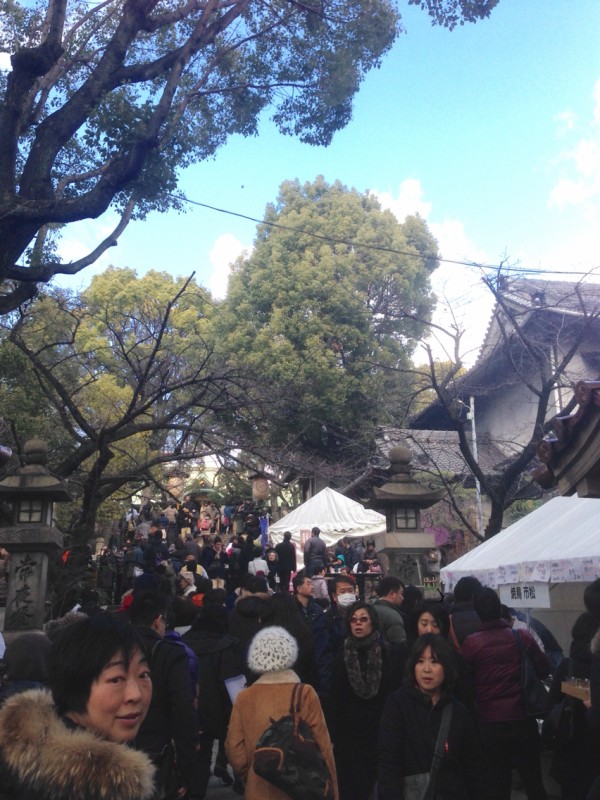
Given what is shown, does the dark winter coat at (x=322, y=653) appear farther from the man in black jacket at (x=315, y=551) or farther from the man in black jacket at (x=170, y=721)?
the man in black jacket at (x=315, y=551)

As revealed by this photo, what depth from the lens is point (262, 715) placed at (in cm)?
417

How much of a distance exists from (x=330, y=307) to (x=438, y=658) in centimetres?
2821

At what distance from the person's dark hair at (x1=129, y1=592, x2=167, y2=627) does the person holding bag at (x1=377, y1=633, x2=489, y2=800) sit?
1573mm

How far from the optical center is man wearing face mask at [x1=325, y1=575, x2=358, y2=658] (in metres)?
6.39

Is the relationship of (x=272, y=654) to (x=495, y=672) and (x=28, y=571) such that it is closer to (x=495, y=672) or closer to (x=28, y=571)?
(x=495, y=672)

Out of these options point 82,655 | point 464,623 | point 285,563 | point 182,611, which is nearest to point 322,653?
point 464,623

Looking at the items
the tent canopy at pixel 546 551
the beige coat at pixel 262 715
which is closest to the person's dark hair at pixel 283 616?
the beige coat at pixel 262 715

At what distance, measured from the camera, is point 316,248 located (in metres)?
33.9

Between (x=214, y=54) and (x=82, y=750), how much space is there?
1114 centimetres

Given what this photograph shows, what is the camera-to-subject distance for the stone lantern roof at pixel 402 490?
12.5m

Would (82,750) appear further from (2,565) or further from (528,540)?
(2,565)

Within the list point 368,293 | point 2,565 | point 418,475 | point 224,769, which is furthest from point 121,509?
point 224,769

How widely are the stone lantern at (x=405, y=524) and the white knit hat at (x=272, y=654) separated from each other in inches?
327

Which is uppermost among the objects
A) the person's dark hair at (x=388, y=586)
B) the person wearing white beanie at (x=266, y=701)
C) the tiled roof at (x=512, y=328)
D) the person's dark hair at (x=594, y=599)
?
the tiled roof at (x=512, y=328)
